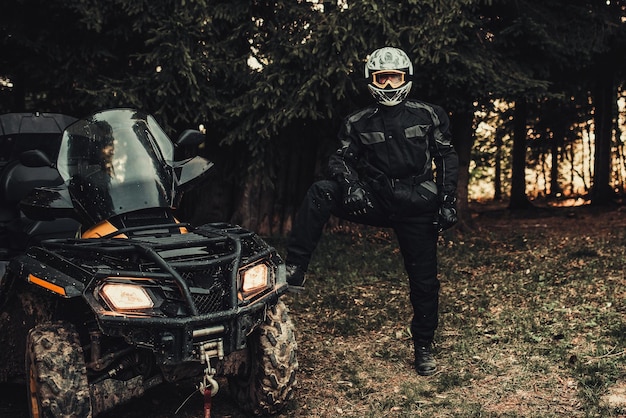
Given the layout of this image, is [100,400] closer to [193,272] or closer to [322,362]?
[193,272]

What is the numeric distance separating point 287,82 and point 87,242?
566 centimetres

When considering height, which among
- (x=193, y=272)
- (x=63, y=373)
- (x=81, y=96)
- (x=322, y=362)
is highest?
(x=81, y=96)

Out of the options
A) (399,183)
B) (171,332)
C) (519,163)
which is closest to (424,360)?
(399,183)

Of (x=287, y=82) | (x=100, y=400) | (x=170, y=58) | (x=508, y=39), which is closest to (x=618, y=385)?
(x=100, y=400)

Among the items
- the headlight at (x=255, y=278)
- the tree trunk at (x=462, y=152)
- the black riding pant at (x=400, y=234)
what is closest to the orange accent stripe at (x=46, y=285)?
the headlight at (x=255, y=278)

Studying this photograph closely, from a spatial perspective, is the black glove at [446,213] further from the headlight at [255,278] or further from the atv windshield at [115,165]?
the atv windshield at [115,165]

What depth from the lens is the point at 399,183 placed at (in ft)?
18.1

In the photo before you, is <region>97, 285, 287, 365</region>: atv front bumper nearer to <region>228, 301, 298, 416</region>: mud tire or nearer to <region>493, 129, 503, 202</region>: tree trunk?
<region>228, 301, 298, 416</region>: mud tire

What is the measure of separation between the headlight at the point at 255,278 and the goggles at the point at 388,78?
6.03 ft

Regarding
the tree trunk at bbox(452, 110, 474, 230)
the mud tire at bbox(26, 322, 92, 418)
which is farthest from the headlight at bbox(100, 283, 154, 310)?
the tree trunk at bbox(452, 110, 474, 230)

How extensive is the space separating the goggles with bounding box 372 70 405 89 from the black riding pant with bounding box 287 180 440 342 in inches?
31.9

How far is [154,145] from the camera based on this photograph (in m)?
4.88

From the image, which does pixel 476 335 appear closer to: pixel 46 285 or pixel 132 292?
pixel 132 292

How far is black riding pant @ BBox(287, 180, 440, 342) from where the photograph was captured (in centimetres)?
533
